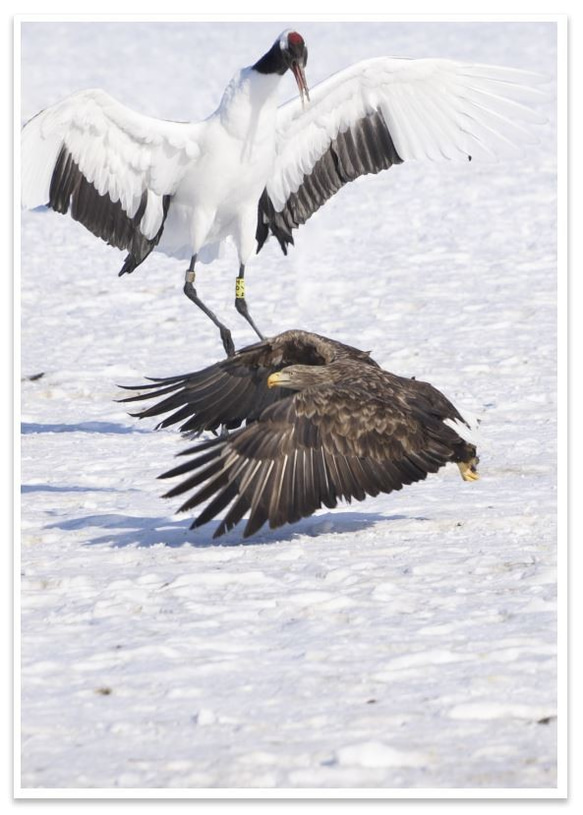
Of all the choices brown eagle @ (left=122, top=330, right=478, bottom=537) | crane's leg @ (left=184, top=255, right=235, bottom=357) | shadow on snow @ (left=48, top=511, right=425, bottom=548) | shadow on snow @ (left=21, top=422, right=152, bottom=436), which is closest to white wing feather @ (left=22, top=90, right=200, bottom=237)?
crane's leg @ (left=184, top=255, right=235, bottom=357)

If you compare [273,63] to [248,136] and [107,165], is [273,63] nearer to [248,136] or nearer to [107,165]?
[248,136]

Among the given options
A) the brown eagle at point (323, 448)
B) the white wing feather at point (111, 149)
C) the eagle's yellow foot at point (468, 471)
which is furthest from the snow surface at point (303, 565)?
the white wing feather at point (111, 149)

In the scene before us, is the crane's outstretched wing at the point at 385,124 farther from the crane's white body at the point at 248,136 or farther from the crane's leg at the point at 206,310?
the crane's leg at the point at 206,310

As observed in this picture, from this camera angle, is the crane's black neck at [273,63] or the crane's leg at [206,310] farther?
the crane's leg at [206,310]

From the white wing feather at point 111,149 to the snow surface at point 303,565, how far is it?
1422 mm

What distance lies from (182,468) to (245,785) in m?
1.83

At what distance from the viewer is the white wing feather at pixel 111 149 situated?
827cm

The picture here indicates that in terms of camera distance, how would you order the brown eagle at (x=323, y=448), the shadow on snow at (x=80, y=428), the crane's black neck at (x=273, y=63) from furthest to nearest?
the shadow on snow at (x=80, y=428)
the crane's black neck at (x=273, y=63)
the brown eagle at (x=323, y=448)

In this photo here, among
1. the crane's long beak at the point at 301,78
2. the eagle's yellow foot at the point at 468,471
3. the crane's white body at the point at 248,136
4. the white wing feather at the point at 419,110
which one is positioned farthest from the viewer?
the crane's long beak at the point at 301,78

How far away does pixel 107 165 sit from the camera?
28.8 feet

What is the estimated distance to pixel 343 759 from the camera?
365 cm

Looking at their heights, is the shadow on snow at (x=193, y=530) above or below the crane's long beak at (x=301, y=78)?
below

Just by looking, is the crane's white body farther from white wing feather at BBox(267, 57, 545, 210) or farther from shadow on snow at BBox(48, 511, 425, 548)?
shadow on snow at BBox(48, 511, 425, 548)

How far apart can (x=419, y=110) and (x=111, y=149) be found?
1.91 meters
